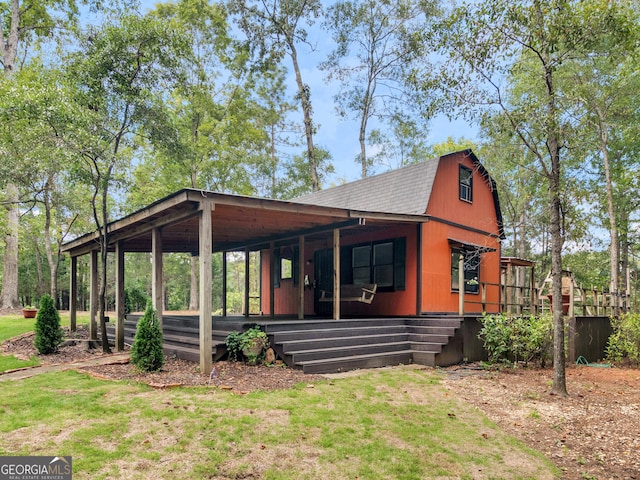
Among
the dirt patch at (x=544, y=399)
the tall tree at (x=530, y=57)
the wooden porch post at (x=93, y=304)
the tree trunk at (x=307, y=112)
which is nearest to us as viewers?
the dirt patch at (x=544, y=399)

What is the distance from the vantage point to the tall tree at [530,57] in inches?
223

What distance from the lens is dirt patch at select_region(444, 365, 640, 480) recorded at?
382 centimetres

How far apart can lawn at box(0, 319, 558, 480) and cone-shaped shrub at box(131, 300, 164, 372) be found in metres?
0.69

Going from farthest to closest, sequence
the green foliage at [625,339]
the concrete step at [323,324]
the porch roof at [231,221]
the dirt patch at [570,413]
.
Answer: the green foliage at [625,339]
the concrete step at [323,324]
the porch roof at [231,221]
the dirt patch at [570,413]

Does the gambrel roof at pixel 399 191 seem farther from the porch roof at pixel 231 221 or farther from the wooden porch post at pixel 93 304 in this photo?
the wooden porch post at pixel 93 304

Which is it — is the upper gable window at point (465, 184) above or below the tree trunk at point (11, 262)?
above

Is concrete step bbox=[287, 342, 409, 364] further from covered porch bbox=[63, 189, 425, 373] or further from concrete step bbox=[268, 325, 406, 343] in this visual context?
covered porch bbox=[63, 189, 425, 373]

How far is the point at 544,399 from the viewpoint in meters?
5.70

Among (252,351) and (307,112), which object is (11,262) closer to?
(307,112)

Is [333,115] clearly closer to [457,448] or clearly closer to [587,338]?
[587,338]

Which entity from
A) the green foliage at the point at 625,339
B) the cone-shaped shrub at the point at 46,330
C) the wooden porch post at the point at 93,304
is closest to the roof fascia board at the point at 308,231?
the wooden porch post at the point at 93,304

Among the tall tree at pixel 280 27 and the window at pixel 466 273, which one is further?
the tall tree at pixel 280 27

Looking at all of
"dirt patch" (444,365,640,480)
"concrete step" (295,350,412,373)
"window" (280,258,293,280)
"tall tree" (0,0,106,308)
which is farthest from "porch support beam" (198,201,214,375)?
"tall tree" (0,0,106,308)

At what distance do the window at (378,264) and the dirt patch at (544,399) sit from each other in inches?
124
